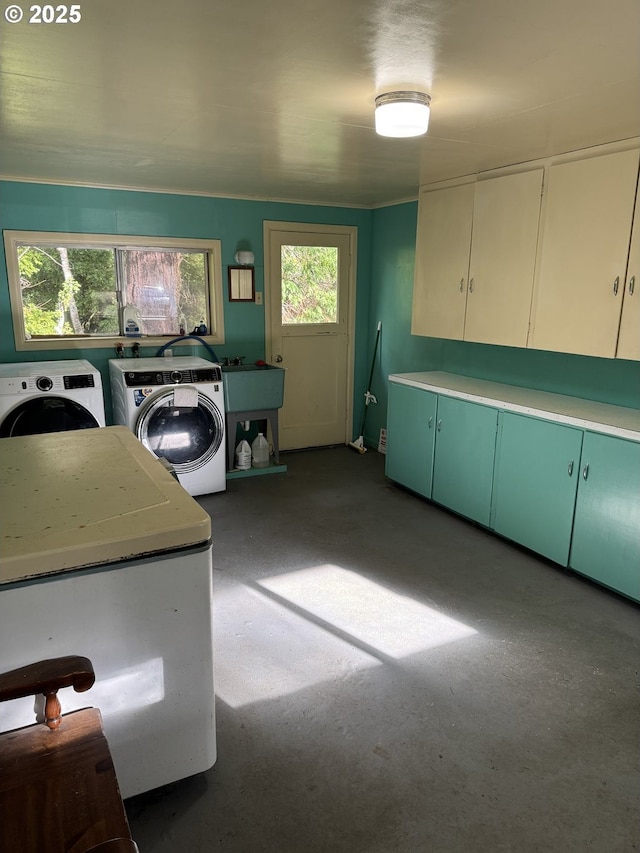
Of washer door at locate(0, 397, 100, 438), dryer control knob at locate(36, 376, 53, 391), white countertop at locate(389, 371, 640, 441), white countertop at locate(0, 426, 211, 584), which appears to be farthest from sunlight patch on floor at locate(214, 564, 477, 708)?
dryer control knob at locate(36, 376, 53, 391)

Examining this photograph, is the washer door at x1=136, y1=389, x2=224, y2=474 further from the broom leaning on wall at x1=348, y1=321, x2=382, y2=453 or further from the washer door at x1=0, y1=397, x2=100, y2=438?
the broom leaning on wall at x1=348, y1=321, x2=382, y2=453

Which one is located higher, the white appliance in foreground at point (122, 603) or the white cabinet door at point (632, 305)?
the white cabinet door at point (632, 305)

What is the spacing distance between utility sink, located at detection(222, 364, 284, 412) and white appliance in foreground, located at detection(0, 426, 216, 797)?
9.49ft

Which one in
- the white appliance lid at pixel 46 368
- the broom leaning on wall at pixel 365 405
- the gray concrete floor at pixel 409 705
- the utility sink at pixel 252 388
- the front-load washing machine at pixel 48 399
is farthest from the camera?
the broom leaning on wall at pixel 365 405

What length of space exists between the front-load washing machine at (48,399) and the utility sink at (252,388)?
3.52ft

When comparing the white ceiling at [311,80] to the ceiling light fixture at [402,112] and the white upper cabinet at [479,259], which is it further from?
the white upper cabinet at [479,259]

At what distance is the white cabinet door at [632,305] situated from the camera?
303cm

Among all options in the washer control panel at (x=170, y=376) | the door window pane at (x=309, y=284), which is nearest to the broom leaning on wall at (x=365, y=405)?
the door window pane at (x=309, y=284)

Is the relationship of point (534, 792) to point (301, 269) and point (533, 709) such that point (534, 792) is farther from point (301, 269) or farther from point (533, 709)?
point (301, 269)

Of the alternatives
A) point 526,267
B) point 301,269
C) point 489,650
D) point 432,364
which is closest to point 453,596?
point 489,650

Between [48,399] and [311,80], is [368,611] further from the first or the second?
[48,399]

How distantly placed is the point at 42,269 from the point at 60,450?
289 centimetres

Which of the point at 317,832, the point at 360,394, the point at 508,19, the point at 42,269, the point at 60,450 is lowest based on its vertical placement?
the point at 317,832

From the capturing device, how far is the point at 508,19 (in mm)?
1647
